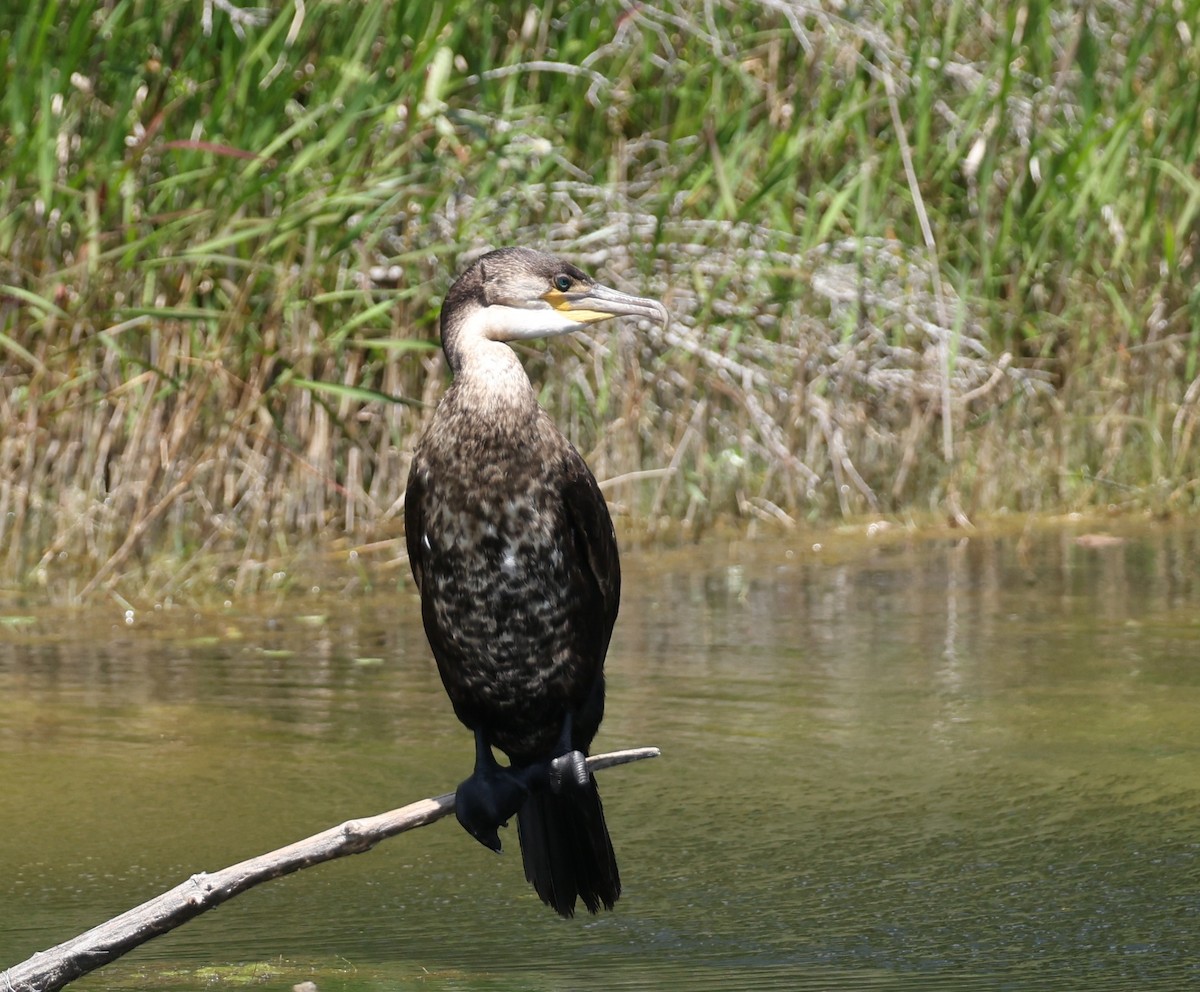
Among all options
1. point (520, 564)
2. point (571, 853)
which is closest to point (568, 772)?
point (571, 853)

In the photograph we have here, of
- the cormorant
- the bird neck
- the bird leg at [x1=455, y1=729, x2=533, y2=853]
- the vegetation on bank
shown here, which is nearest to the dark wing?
the cormorant

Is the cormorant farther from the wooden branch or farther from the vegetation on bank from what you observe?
the vegetation on bank

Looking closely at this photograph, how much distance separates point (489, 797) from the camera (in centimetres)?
280

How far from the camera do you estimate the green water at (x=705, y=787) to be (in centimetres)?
295

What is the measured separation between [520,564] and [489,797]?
34 centimetres

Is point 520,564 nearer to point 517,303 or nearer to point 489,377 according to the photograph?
point 489,377

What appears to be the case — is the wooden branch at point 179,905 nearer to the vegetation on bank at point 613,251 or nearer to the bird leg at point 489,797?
the bird leg at point 489,797

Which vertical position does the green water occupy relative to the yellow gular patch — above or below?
below

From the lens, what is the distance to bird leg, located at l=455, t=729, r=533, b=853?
9.12 ft

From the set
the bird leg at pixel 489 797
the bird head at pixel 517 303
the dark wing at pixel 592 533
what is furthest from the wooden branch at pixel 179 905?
the bird head at pixel 517 303

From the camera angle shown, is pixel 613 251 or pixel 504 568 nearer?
pixel 504 568

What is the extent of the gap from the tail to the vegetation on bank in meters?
2.25

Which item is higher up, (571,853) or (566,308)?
(566,308)

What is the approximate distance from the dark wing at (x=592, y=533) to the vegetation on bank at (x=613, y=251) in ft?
6.94
